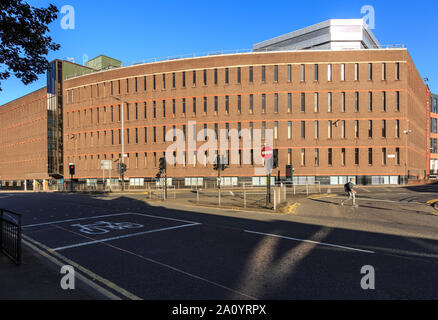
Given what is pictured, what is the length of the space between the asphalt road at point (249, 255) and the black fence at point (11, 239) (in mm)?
934

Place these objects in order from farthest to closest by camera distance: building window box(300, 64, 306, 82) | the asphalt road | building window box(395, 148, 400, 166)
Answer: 1. building window box(300, 64, 306, 82)
2. building window box(395, 148, 400, 166)
3. the asphalt road

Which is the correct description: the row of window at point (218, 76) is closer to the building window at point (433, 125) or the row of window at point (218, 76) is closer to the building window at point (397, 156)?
the building window at point (397, 156)

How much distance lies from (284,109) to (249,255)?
35.6 metres

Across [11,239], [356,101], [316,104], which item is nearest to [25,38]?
[11,239]

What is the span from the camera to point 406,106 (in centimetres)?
3816

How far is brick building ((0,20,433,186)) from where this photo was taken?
38250 mm

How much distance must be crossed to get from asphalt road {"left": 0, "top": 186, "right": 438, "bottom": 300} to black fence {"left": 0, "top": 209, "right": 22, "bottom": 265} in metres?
0.93

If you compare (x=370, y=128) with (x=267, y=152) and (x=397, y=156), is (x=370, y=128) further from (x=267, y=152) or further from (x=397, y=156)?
(x=267, y=152)

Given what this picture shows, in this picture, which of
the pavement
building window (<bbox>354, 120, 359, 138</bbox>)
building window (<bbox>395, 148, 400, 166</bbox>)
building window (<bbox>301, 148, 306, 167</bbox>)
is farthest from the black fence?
building window (<bbox>395, 148, 400, 166</bbox>)

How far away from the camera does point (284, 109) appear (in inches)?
1559

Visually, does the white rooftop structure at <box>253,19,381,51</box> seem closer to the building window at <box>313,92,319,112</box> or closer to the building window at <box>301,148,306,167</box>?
the building window at <box>313,92,319,112</box>

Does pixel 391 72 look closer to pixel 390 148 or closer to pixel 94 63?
pixel 390 148

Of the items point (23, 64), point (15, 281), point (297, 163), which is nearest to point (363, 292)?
point (15, 281)
